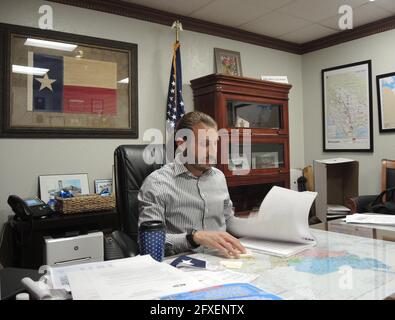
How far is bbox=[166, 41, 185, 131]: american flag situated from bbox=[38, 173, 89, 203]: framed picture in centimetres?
88

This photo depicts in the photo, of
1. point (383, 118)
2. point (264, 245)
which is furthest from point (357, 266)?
point (383, 118)

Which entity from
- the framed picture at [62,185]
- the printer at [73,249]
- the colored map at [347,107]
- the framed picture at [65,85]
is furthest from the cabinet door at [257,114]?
the printer at [73,249]

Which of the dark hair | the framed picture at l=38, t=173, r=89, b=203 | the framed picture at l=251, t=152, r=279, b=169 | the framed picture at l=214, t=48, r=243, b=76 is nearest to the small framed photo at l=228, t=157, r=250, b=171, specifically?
the framed picture at l=251, t=152, r=279, b=169

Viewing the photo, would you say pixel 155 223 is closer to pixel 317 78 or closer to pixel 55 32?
pixel 55 32

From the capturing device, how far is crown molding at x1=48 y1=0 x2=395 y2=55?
2.82 meters

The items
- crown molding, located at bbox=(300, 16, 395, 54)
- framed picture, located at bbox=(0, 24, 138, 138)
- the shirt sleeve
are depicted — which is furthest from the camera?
crown molding, located at bbox=(300, 16, 395, 54)

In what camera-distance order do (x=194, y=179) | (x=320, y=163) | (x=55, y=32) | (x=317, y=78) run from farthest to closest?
(x=317, y=78) → (x=320, y=163) → (x=55, y=32) → (x=194, y=179)

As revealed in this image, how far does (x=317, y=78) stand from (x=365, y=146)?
1.03 metres

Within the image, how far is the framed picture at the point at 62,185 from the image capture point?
8.25 ft

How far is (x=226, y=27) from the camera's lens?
3482 mm

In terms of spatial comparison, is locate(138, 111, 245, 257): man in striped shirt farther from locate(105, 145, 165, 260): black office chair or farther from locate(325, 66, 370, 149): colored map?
locate(325, 66, 370, 149): colored map

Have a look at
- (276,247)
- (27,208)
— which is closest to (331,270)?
(276,247)

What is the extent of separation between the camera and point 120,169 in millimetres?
1700
